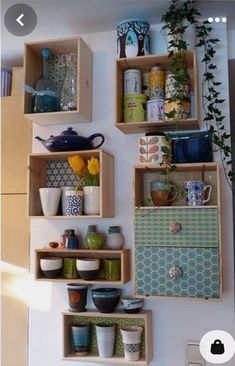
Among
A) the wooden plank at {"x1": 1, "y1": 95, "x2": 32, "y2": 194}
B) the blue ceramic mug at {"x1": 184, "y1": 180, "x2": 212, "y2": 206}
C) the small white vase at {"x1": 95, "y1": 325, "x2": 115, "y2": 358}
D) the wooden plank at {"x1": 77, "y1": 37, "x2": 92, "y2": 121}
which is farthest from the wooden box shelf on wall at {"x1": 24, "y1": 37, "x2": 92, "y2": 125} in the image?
the small white vase at {"x1": 95, "y1": 325, "x2": 115, "y2": 358}

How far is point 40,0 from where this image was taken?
5.11 ft

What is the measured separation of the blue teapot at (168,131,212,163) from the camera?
1.54 m

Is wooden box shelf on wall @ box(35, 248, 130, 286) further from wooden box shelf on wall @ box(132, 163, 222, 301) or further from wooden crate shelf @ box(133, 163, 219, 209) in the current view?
wooden crate shelf @ box(133, 163, 219, 209)

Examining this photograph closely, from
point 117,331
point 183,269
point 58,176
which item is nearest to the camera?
point 183,269

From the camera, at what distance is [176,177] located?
1644 millimetres

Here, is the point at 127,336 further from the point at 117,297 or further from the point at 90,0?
the point at 90,0

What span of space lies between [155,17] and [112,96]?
375 mm

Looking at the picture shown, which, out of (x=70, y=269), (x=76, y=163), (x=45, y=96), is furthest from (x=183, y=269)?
(x=45, y=96)

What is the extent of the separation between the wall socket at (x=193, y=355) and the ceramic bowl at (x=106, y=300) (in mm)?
337

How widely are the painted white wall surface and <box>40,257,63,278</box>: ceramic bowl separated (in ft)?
0.40

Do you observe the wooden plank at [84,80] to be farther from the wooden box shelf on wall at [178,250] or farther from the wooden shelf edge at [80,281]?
the wooden shelf edge at [80,281]

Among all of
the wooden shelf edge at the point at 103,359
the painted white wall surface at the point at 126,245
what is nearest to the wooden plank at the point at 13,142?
the painted white wall surface at the point at 126,245

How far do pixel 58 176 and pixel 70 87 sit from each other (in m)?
0.40

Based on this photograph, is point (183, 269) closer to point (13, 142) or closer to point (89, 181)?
point (89, 181)
